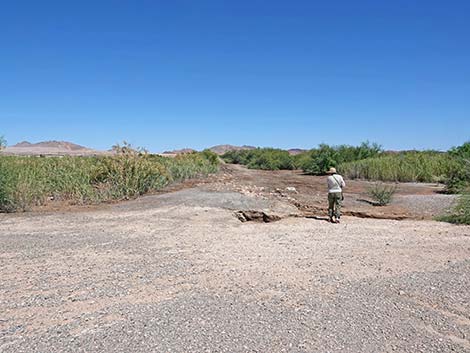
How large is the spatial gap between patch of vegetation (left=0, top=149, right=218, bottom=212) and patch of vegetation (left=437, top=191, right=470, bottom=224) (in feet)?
40.9

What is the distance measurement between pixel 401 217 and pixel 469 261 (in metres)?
5.60

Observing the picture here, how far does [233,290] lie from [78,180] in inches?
551

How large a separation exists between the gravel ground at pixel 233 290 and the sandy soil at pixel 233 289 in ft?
0.07

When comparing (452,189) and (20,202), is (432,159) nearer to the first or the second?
(452,189)

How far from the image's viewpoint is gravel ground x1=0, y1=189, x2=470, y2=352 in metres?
3.90

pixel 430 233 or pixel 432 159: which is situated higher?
pixel 432 159

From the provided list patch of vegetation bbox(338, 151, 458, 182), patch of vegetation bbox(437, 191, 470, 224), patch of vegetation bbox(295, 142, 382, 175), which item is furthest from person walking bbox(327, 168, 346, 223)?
patch of vegetation bbox(295, 142, 382, 175)

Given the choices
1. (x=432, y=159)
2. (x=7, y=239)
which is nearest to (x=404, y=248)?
(x=7, y=239)

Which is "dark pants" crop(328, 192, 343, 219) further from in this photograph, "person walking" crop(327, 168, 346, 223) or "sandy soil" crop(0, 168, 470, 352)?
"sandy soil" crop(0, 168, 470, 352)

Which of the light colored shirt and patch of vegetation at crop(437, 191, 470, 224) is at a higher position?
the light colored shirt

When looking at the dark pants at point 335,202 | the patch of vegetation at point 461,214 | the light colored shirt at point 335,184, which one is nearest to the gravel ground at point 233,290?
the patch of vegetation at point 461,214

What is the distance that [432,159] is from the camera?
29.1 m

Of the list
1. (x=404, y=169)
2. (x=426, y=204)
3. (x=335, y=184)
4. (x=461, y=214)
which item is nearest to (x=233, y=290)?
(x=335, y=184)

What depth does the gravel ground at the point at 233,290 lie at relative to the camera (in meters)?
3.90
